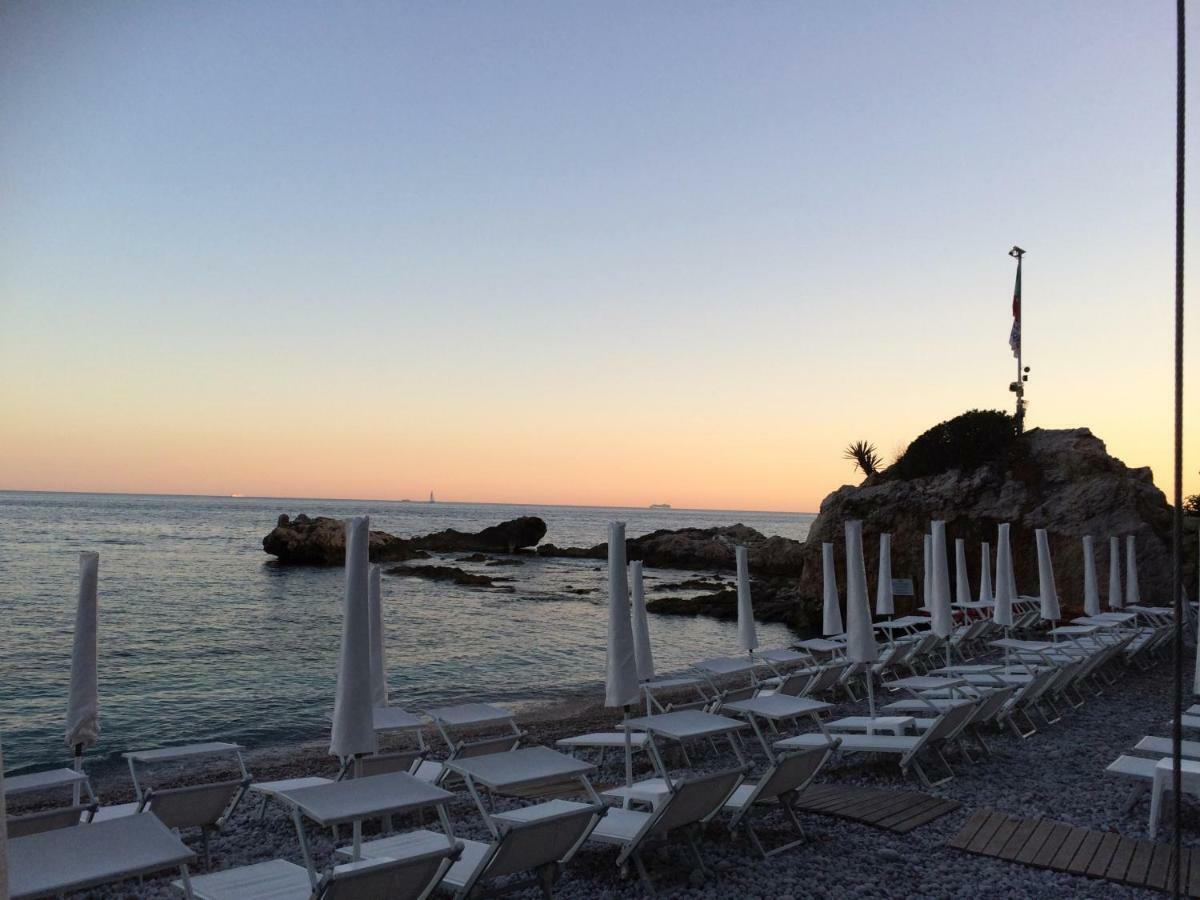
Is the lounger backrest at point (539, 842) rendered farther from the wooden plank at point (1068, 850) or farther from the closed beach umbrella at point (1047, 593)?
the closed beach umbrella at point (1047, 593)

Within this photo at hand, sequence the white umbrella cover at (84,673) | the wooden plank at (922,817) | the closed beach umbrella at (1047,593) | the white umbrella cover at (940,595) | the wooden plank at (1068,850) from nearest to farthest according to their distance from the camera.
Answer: the wooden plank at (1068,850) < the wooden plank at (922,817) < the white umbrella cover at (84,673) < the white umbrella cover at (940,595) < the closed beach umbrella at (1047,593)

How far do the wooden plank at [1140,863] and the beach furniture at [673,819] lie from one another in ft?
7.18

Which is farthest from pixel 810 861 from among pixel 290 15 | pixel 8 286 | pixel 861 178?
pixel 861 178

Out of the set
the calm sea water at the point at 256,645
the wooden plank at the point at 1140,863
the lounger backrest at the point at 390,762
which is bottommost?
the calm sea water at the point at 256,645

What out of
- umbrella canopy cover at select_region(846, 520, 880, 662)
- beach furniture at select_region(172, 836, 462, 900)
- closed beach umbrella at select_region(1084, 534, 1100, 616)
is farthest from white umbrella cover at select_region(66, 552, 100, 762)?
closed beach umbrella at select_region(1084, 534, 1100, 616)

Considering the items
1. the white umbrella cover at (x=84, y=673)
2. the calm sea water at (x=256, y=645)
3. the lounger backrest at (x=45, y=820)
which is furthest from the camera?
the calm sea water at (x=256, y=645)

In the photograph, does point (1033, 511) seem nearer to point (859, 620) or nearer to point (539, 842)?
point (859, 620)

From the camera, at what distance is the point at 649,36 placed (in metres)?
13.5

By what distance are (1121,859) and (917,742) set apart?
5.93ft

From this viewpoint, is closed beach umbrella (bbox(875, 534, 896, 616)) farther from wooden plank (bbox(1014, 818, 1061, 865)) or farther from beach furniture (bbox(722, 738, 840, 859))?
beach furniture (bbox(722, 738, 840, 859))

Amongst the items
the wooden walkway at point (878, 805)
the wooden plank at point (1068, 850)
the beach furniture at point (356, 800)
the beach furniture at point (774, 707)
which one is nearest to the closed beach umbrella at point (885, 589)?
the beach furniture at point (774, 707)

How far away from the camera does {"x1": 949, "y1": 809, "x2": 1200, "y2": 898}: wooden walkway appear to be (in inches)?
191

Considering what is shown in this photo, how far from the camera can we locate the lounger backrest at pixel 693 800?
15.3 feet

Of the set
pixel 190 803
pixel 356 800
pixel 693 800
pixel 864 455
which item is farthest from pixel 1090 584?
pixel 864 455
